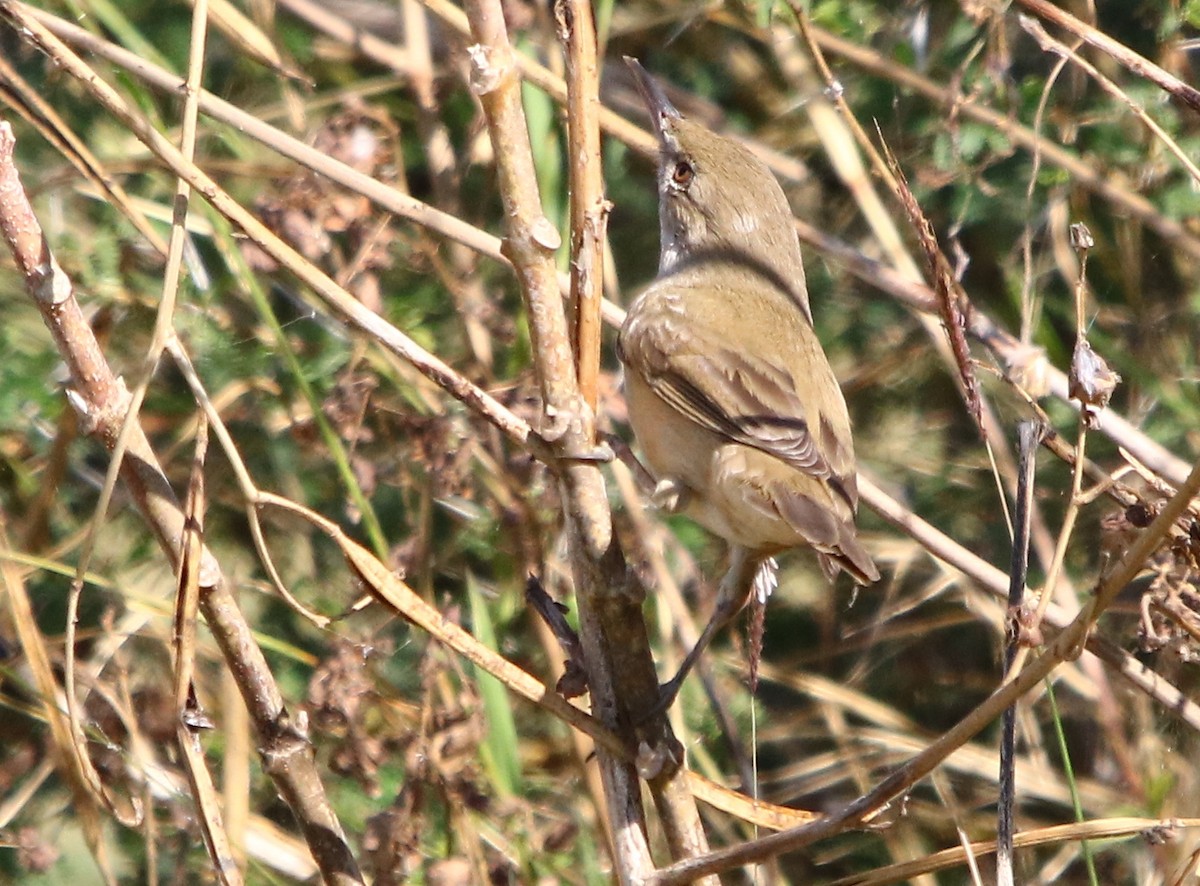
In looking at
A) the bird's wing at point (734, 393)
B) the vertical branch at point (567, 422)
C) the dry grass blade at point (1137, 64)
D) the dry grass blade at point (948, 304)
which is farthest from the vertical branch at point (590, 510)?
the dry grass blade at point (1137, 64)

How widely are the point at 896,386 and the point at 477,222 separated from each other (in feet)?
4.25

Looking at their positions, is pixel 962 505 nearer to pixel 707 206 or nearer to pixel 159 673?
pixel 707 206

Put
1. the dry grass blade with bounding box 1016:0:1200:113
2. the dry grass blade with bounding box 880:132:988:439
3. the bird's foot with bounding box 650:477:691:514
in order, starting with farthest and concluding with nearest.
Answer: the bird's foot with bounding box 650:477:691:514
the dry grass blade with bounding box 1016:0:1200:113
the dry grass blade with bounding box 880:132:988:439

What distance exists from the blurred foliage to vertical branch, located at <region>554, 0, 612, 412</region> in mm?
1029

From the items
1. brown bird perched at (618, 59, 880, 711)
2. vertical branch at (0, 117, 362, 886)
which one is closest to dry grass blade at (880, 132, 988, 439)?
brown bird perched at (618, 59, 880, 711)

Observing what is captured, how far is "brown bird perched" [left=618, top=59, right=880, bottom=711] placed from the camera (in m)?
2.65

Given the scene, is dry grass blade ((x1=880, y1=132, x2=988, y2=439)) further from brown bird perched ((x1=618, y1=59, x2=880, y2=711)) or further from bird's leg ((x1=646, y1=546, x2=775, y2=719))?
bird's leg ((x1=646, y1=546, x2=775, y2=719))

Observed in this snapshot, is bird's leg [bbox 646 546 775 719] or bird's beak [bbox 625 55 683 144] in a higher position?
bird's beak [bbox 625 55 683 144]

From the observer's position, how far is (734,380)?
113 inches

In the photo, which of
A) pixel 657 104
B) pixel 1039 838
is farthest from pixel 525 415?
pixel 1039 838

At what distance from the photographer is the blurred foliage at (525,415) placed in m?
3.18

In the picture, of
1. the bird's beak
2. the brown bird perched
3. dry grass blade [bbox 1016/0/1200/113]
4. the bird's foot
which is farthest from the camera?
the bird's beak

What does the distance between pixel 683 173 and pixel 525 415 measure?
0.72m

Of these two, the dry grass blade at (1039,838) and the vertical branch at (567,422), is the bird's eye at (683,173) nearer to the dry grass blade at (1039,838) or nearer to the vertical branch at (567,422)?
the vertical branch at (567,422)
